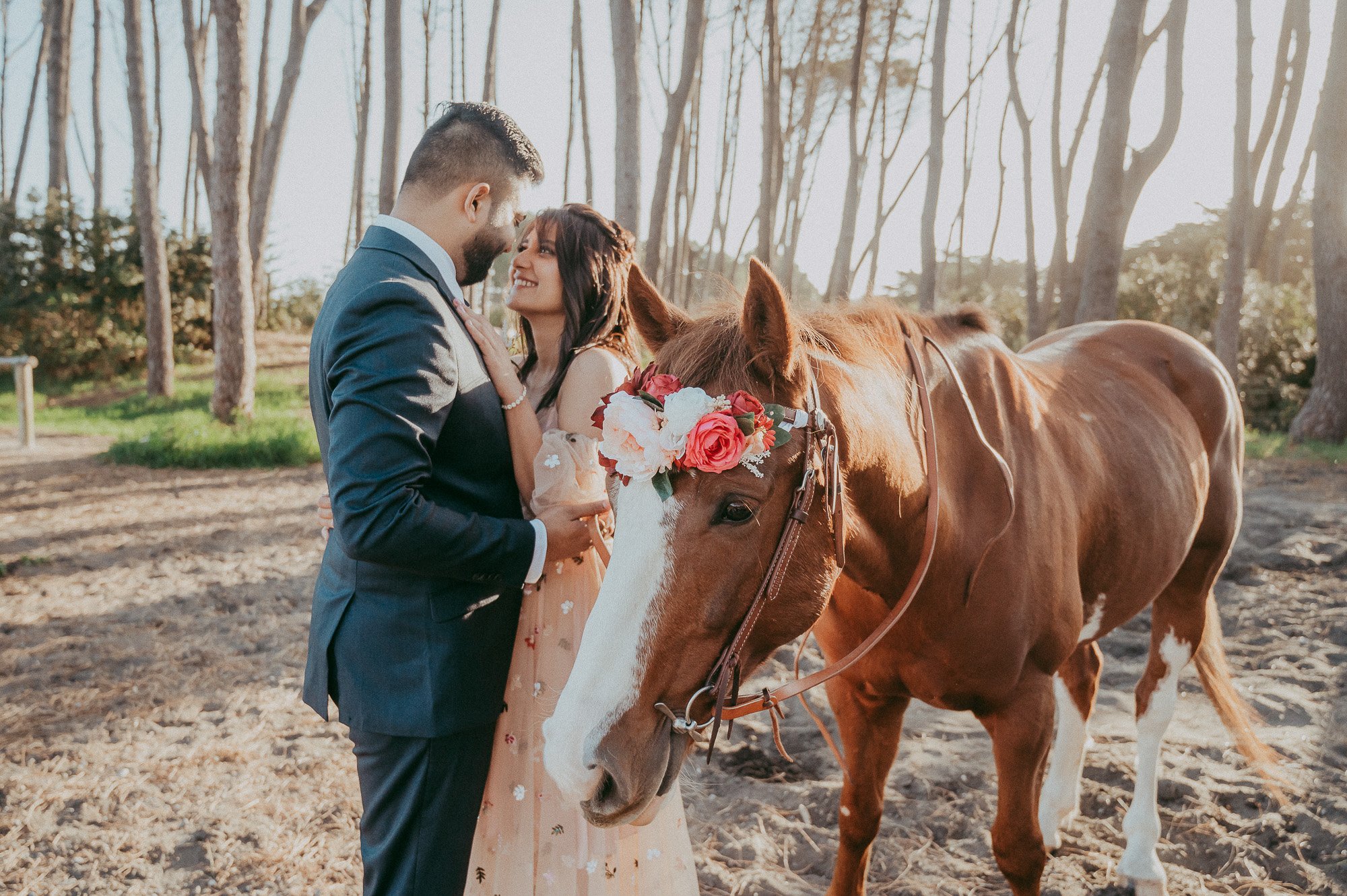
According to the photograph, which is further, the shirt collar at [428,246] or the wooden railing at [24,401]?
the wooden railing at [24,401]

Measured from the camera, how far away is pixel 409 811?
1.61 m

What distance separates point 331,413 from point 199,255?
18263 millimetres

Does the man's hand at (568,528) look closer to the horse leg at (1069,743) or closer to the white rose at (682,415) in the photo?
the white rose at (682,415)

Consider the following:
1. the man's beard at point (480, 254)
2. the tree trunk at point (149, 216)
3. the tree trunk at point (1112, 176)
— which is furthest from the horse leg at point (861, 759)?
the tree trunk at point (149, 216)

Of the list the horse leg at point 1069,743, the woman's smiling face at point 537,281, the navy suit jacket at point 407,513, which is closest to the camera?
the navy suit jacket at point 407,513

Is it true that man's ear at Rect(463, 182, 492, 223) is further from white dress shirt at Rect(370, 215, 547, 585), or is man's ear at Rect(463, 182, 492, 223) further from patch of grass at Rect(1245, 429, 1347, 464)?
patch of grass at Rect(1245, 429, 1347, 464)

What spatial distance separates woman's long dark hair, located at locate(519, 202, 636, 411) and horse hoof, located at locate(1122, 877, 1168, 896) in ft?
8.10

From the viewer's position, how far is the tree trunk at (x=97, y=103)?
2092 cm

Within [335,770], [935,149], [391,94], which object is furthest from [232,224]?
[935,149]

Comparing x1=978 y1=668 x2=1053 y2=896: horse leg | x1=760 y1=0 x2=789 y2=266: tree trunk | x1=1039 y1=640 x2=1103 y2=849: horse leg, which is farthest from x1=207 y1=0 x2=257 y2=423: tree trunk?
x1=978 y1=668 x2=1053 y2=896: horse leg

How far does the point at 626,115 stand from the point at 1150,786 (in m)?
6.53

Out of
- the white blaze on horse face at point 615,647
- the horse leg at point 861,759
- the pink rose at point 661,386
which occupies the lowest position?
the horse leg at point 861,759

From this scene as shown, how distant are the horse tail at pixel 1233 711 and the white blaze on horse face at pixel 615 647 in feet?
10.1

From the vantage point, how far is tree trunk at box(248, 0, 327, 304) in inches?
579
